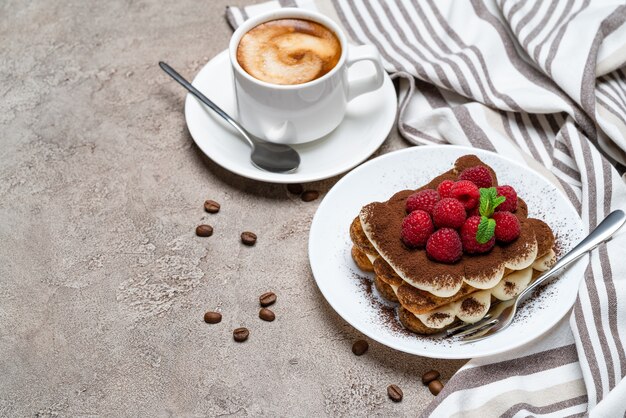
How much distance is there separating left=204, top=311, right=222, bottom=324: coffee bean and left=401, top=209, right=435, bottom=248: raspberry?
0.49 metres

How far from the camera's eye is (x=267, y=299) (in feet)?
6.34

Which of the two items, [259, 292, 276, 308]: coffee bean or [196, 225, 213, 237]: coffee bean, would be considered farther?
[196, 225, 213, 237]: coffee bean

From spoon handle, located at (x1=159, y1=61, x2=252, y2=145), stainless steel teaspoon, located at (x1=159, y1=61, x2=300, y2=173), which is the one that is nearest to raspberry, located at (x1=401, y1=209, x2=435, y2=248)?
stainless steel teaspoon, located at (x1=159, y1=61, x2=300, y2=173)

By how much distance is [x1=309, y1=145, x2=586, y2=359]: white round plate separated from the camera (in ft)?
5.75

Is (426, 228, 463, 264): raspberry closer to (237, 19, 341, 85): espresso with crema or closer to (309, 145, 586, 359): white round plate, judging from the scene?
(309, 145, 586, 359): white round plate

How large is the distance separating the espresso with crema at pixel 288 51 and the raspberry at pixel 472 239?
0.63 metres

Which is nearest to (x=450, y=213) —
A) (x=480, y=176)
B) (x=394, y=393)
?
(x=480, y=176)

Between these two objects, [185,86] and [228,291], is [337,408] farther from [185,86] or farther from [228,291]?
[185,86]

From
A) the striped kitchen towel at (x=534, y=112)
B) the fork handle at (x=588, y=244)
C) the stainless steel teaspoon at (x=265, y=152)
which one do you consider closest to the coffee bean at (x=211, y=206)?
the stainless steel teaspoon at (x=265, y=152)

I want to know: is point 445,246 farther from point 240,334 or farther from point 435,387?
point 240,334

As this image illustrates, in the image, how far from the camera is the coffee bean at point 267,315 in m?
1.90

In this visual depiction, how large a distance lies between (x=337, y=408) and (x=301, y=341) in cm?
19

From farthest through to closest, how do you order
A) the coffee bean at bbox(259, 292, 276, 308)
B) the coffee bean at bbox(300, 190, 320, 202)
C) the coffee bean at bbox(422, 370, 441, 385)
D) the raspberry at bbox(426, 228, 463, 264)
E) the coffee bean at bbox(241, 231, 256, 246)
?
the coffee bean at bbox(300, 190, 320, 202), the coffee bean at bbox(241, 231, 256, 246), the coffee bean at bbox(259, 292, 276, 308), the coffee bean at bbox(422, 370, 441, 385), the raspberry at bbox(426, 228, 463, 264)

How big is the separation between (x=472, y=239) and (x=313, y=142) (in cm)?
66
